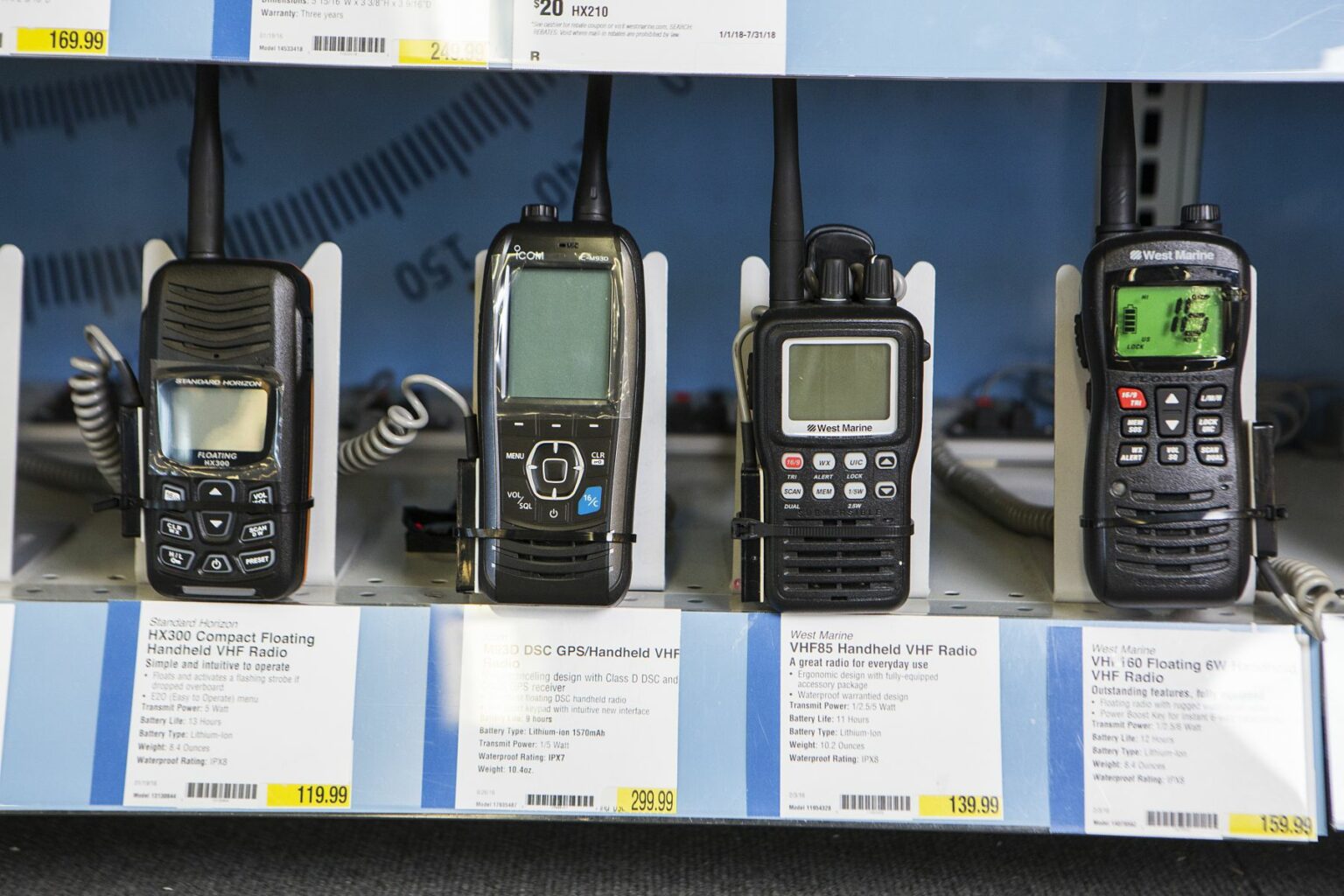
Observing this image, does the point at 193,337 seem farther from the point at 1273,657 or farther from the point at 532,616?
the point at 1273,657

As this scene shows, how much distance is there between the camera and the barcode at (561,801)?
0.69 meters

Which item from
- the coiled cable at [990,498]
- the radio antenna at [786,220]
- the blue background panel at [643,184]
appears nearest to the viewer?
the radio antenna at [786,220]

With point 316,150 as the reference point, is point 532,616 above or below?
below

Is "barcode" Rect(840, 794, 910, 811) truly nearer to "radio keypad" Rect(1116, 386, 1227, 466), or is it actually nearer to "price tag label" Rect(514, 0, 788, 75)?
"radio keypad" Rect(1116, 386, 1227, 466)

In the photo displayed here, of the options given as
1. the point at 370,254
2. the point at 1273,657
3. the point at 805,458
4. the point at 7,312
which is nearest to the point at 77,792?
the point at 7,312

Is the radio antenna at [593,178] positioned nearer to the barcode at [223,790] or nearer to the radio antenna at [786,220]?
the radio antenna at [786,220]

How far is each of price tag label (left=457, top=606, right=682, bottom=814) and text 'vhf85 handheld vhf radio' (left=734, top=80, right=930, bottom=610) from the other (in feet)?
0.27

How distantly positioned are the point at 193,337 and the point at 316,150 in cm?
48

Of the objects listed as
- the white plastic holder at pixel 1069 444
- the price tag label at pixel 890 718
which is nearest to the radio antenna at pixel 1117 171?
the white plastic holder at pixel 1069 444

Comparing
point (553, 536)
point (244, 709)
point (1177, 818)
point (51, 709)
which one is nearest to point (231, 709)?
point (244, 709)

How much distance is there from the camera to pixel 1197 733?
678 millimetres

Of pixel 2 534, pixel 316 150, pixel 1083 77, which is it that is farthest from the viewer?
pixel 316 150

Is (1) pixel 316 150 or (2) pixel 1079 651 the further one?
(1) pixel 316 150

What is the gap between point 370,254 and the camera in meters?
1.13
